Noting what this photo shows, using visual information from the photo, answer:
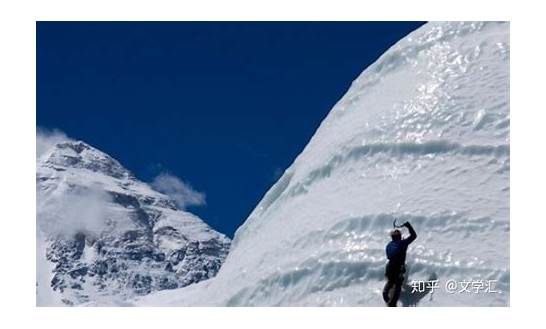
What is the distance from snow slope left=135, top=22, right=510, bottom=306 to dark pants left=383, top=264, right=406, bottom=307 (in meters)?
0.25

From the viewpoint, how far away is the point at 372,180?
15391 millimetres

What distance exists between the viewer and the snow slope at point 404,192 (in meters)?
13.4

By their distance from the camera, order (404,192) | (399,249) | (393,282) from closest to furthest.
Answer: (399,249) < (393,282) < (404,192)

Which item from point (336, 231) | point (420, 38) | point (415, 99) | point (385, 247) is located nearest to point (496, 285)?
point (385, 247)

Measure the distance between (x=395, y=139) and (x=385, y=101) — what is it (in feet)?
5.14

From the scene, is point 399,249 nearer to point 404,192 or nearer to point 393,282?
point 393,282

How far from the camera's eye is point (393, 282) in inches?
501

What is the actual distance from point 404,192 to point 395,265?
2.21m

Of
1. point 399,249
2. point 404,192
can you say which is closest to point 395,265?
point 399,249

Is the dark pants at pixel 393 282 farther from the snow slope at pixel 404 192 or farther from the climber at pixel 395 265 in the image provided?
the snow slope at pixel 404 192

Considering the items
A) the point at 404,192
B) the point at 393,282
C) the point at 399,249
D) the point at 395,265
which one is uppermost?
the point at 404,192

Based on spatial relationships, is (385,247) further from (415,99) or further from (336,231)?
(415,99)

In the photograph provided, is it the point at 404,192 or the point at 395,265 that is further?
the point at 404,192

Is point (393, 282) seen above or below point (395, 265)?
below
